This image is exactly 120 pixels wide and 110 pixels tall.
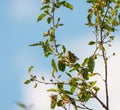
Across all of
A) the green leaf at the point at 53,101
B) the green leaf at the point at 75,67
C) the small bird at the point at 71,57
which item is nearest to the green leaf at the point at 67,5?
the small bird at the point at 71,57

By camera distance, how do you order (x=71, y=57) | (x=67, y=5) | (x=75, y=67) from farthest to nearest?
1. (x=67, y=5)
2. (x=71, y=57)
3. (x=75, y=67)

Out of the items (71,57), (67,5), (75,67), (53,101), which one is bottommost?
(53,101)

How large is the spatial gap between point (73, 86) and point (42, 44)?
816mm

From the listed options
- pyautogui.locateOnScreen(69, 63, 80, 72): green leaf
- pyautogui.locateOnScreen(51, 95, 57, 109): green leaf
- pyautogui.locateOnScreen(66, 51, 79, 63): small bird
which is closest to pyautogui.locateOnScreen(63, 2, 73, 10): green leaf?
pyautogui.locateOnScreen(66, 51, 79, 63): small bird

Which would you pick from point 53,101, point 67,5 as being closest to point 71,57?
point 53,101

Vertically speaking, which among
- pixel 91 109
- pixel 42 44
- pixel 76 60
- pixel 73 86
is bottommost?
pixel 91 109

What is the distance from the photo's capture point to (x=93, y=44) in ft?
16.8

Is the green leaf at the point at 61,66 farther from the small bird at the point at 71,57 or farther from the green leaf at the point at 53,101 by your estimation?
the green leaf at the point at 53,101

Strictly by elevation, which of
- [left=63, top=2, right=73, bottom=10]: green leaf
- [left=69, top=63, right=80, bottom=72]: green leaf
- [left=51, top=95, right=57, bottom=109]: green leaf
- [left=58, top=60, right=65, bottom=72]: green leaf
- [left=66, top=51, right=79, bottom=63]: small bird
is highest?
[left=63, top=2, right=73, bottom=10]: green leaf

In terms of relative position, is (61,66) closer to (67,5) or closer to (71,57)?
(71,57)

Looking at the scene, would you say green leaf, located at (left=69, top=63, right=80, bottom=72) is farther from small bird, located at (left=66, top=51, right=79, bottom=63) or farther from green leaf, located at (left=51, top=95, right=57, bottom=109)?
green leaf, located at (left=51, top=95, right=57, bottom=109)

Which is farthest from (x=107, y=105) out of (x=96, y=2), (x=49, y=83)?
(x=96, y=2)

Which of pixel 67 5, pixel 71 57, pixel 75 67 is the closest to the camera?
pixel 75 67

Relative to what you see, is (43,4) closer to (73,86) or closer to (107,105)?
(73,86)
